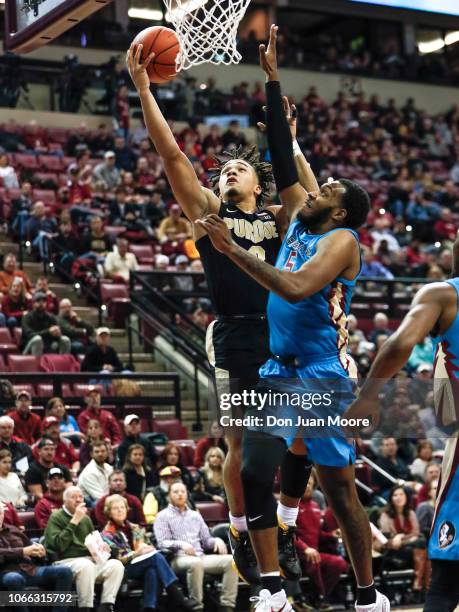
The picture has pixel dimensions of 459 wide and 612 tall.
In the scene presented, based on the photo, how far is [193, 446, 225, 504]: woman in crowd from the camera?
489 inches

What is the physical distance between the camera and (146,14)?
28.4m

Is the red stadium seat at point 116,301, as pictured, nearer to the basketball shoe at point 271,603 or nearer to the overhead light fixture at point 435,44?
the basketball shoe at point 271,603

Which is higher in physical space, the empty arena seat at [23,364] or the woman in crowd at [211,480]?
the empty arena seat at [23,364]

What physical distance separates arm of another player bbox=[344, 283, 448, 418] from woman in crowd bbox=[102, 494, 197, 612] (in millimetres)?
6348

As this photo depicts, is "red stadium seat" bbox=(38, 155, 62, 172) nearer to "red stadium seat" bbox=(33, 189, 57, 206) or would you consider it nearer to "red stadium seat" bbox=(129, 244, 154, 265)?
"red stadium seat" bbox=(33, 189, 57, 206)

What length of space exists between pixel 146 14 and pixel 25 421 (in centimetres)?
1836

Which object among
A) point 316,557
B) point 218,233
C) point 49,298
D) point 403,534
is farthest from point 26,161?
point 218,233

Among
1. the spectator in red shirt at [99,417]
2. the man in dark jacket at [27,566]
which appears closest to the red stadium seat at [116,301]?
the spectator in red shirt at [99,417]

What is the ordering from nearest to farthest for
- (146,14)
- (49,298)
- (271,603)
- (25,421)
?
(271,603), (25,421), (49,298), (146,14)

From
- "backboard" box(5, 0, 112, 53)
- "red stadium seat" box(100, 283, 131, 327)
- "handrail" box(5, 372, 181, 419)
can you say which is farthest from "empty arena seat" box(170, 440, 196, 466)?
"backboard" box(5, 0, 112, 53)

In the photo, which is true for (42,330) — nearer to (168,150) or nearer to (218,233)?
(168,150)

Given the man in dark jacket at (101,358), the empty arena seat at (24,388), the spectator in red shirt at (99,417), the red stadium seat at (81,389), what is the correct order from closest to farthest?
the spectator in red shirt at (99,417) → the empty arena seat at (24,388) → the red stadium seat at (81,389) → the man in dark jacket at (101,358)

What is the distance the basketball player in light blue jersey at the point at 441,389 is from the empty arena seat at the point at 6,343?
31.9 feet

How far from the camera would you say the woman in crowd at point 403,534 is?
12.4m
